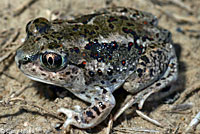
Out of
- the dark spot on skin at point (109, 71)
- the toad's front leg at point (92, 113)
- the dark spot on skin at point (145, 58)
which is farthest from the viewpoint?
the dark spot on skin at point (145, 58)

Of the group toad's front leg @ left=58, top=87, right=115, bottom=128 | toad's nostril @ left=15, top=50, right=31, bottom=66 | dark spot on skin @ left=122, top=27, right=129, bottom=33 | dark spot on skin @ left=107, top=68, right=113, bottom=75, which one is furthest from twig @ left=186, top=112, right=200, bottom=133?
toad's nostril @ left=15, top=50, right=31, bottom=66

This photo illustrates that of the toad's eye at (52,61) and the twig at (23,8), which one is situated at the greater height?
the toad's eye at (52,61)

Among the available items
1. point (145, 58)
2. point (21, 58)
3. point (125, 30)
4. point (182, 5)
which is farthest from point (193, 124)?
point (182, 5)

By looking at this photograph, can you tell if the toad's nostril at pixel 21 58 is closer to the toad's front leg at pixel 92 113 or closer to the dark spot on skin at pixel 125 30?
the toad's front leg at pixel 92 113

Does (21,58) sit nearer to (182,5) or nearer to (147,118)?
(147,118)

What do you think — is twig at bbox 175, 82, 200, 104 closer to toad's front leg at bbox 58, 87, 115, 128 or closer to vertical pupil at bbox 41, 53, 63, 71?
toad's front leg at bbox 58, 87, 115, 128

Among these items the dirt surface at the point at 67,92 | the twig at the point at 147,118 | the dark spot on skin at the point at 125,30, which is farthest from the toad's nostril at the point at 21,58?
the twig at the point at 147,118

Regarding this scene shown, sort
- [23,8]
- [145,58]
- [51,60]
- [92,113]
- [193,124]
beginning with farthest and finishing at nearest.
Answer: [23,8], [193,124], [145,58], [92,113], [51,60]

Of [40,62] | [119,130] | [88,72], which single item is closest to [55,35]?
[40,62]
